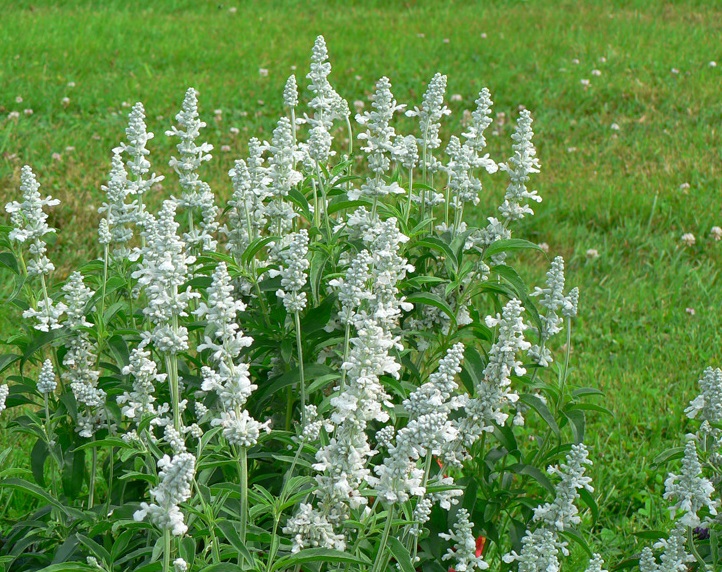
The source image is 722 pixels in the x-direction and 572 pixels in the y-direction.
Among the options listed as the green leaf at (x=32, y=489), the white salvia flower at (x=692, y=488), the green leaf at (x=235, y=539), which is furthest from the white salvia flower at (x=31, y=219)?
the white salvia flower at (x=692, y=488)

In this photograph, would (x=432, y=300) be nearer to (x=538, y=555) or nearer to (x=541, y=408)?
(x=541, y=408)

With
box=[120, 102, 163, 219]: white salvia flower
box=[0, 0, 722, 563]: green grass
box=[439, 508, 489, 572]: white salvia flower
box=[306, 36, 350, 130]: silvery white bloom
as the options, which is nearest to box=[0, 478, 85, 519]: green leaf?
box=[120, 102, 163, 219]: white salvia flower

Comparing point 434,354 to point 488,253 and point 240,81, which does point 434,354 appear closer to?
point 488,253

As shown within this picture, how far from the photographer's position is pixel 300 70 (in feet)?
25.8

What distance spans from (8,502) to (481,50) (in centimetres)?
641

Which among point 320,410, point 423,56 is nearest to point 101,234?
point 320,410

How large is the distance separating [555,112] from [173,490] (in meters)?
6.21

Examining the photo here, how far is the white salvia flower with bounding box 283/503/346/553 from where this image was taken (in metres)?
1.98

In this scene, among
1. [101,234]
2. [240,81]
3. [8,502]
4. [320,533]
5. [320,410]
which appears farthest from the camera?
[240,81]

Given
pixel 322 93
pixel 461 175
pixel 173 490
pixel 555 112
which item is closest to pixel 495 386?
pixel 461 175

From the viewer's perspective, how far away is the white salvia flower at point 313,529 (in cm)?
198

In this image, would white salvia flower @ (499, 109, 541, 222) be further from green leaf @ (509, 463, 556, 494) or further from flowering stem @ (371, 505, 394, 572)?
flowering stem @ (371, 505, 394, 572)

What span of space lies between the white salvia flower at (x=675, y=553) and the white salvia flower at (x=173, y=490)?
1169 millimetres

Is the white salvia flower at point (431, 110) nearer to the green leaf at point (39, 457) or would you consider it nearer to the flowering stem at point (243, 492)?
the flowering stem at point (243, 492)
